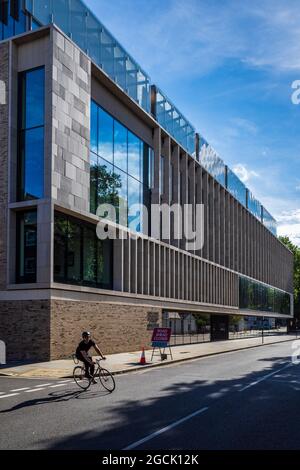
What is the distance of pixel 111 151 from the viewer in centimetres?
3097

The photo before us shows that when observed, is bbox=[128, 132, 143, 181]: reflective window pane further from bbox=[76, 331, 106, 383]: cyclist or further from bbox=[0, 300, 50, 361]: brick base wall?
bbox=[76, 331, 106, 383]: cyclist

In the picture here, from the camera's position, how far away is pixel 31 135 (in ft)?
83.1

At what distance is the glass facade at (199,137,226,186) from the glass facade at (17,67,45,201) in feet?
83.8

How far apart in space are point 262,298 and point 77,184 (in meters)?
53.1

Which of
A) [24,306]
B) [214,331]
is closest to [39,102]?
[24,306]

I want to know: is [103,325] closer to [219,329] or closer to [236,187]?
[219,329]

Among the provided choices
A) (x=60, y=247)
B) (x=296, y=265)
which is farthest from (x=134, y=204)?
(x=296, y=265)

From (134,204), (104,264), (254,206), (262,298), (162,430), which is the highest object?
(254,206)

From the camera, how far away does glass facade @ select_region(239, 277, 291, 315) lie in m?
63.7

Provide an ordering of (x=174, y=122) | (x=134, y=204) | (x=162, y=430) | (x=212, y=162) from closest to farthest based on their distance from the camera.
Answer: (x=162, y=430) → (x=134, y=204) → (x=174, y=122) → (x=212, y=162)

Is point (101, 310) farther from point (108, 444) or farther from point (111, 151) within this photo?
point (108, 444)

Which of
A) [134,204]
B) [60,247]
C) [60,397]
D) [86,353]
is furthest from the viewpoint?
[134,204]

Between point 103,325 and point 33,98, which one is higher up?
point 33,98

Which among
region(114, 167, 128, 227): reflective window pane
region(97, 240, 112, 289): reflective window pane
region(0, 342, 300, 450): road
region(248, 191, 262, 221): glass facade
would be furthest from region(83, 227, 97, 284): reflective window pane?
region(248, 191, 262, 221): glass facade
